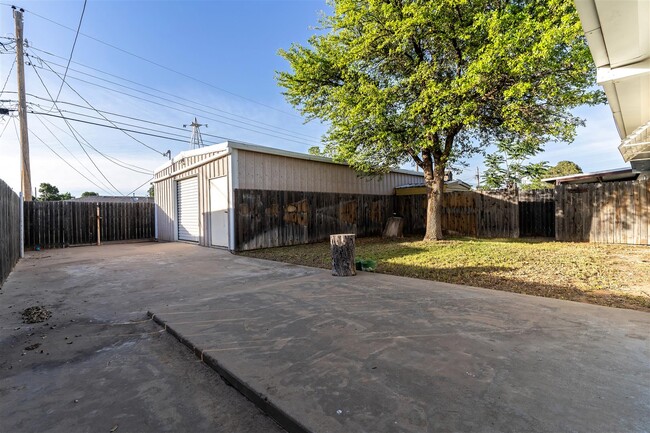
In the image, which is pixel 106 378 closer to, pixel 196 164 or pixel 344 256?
pixel 344 256

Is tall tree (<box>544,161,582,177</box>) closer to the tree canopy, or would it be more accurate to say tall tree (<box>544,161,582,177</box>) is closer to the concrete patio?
the concrete patio

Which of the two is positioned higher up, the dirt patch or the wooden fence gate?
the wooden fence gate

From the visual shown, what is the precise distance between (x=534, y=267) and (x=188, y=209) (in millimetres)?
11438

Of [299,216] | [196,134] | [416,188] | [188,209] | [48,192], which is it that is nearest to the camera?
[299,216]

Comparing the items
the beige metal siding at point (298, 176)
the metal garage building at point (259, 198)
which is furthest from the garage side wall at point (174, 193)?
the beige metal siding at point (298, 176)

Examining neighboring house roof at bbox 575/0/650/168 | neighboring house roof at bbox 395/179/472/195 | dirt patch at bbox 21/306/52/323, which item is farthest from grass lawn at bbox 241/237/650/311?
neighboring house roof at bbox 395/179/472/195

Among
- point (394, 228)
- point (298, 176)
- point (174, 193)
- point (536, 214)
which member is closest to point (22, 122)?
point (174, 193)

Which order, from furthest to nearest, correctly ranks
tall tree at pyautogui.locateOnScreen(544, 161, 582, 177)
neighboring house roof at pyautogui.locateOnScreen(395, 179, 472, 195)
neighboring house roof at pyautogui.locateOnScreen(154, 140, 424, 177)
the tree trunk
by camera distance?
1. tall tree at pyautogui.locateOnScreen(544, 161, 582, 177)
2. neighboring house roof at pyautogui.locateOnScreen(395, 179, 472, 195)
3. the tree trunk
4. neighboring house roof at pyautogui.locateOnScreen(154, 140, 424, 177)

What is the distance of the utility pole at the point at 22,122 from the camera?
11945mm

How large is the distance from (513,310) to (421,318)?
45.0 inches

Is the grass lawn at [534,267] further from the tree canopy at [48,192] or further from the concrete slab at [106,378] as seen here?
the tree canopy at [48,192]

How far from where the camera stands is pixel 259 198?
9750 millimetres

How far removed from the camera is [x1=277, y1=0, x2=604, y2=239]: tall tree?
22.4 feet

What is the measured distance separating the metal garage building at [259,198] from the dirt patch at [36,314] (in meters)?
5.40
